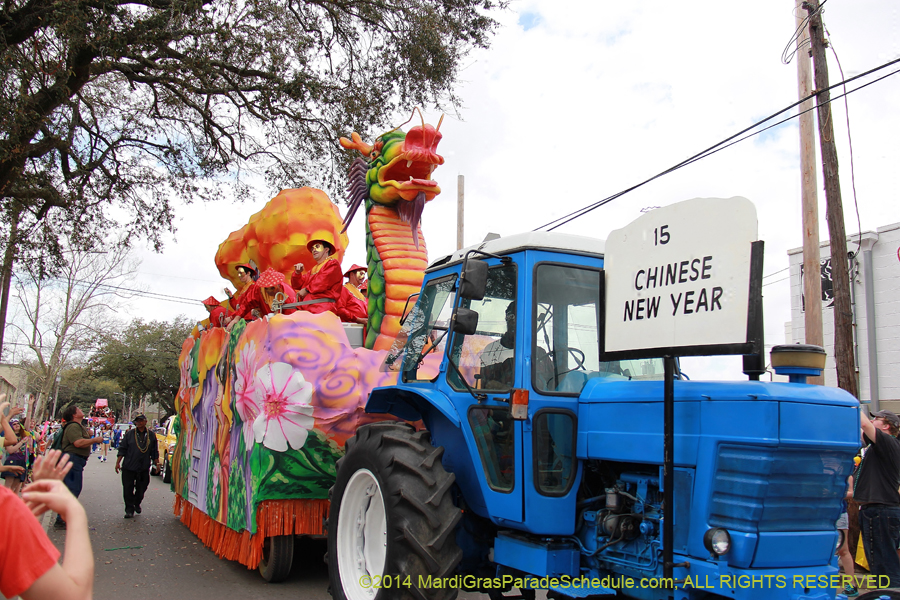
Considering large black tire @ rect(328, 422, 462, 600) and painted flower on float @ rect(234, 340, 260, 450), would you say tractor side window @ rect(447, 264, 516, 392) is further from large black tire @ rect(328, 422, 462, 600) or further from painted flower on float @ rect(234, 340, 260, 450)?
painted flower on float @ rect(234, 340, 260, 450)

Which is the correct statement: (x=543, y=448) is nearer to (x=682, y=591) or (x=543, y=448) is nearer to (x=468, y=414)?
(x=468, y=414)

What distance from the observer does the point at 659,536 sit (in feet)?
10.3

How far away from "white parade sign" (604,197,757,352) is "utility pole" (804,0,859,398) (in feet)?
17.3

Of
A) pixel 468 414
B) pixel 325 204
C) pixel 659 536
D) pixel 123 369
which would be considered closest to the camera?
pixel 659 536

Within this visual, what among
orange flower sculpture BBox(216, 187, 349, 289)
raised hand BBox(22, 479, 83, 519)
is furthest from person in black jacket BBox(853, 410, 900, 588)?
orange flower sculpture BBox(216, 187, 349, 289)

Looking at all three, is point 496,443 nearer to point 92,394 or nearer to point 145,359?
point 145,359

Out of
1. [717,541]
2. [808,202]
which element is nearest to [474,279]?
[717,541]

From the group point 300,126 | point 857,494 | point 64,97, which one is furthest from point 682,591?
point 300,126

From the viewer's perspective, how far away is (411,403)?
4.71 metres

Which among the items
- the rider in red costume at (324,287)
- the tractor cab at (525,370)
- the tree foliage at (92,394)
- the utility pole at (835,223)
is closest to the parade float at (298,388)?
the rider in red costume at (324,287)

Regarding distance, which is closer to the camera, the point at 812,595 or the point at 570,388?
the point at 812,595

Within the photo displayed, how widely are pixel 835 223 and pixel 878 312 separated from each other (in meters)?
6.07

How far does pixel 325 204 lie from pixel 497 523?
6330 mm

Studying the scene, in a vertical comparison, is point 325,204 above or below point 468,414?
above
